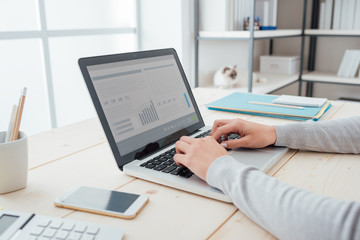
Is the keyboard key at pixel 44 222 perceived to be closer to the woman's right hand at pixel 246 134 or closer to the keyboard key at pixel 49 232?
the keyboard key at pixel 49 232

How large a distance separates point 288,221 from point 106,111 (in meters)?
0.41

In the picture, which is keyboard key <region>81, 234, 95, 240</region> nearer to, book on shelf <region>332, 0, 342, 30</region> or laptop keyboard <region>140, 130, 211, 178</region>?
laptop keyboard <region>140, 130, 211, 178</region>

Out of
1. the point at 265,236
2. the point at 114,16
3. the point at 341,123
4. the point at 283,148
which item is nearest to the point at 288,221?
the point at 265,236

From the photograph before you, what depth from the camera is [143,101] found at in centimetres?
81

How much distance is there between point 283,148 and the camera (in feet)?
2.77

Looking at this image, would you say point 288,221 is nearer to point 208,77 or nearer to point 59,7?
point 59,7

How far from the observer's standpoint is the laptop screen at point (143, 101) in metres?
0.73

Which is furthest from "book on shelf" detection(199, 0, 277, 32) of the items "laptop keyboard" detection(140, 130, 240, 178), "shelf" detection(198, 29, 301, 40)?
"laptop keyboard" detection(140, 130, 240, 178)

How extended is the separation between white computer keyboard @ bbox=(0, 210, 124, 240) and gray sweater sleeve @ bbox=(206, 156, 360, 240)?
0.20 meters

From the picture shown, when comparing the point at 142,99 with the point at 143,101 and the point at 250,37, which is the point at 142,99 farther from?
the point at 250,37

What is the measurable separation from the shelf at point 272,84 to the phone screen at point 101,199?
5.60 feet

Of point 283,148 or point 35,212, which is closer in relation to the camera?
point 35,212

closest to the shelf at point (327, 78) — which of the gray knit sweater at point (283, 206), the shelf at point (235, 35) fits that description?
the shelf at point (235, 35)

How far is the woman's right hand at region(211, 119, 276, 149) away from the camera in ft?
2.63
